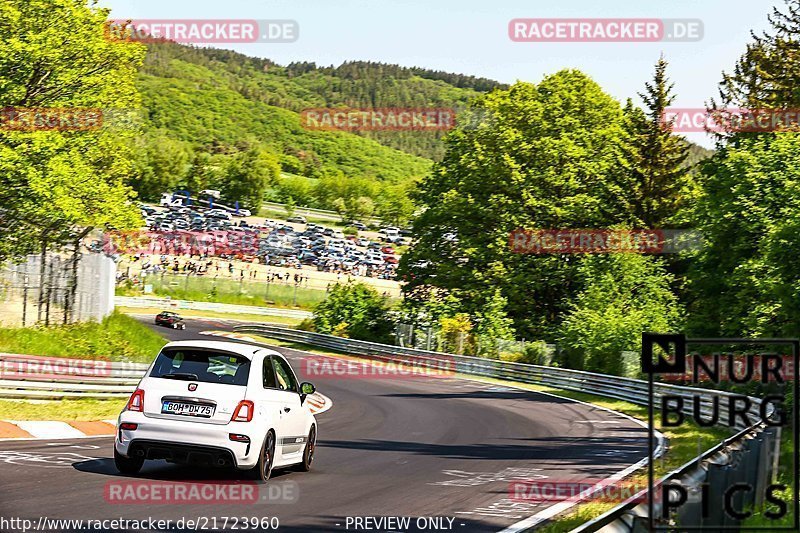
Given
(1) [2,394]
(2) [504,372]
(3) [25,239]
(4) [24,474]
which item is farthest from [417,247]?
(4) [24,474]

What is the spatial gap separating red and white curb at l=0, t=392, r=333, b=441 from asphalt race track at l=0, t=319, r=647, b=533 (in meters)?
0.71

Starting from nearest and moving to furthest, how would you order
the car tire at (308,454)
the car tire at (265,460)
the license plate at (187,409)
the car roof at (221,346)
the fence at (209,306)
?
the license plate at (187,409) < the car tire at (265,460) < the car roof at (221,346) < the car tire at (308,454) < the fence at (209,306)

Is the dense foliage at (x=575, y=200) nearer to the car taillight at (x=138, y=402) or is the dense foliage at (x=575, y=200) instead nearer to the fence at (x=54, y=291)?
the fence at (x=54, y=291)

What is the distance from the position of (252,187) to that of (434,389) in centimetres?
13066

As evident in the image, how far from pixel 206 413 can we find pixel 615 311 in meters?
38.8

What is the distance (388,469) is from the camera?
15.5 meters

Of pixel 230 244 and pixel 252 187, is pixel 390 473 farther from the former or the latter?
pixel 252 187

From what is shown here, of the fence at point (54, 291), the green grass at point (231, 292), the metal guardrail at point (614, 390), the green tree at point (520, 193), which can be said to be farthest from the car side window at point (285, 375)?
the green grass at point (231, 292)

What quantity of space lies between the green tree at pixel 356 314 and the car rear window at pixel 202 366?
4953 centimetres

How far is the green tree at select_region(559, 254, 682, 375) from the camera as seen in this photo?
4541 centimetres

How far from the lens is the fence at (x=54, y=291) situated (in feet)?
98.4

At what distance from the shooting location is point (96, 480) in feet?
39.2

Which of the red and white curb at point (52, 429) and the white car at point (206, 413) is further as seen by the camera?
the red and white curb at point (52, 429)

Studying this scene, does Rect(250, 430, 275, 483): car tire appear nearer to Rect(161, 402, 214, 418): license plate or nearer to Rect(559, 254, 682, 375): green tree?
Rect(161, 402, 214, 418): license plate
